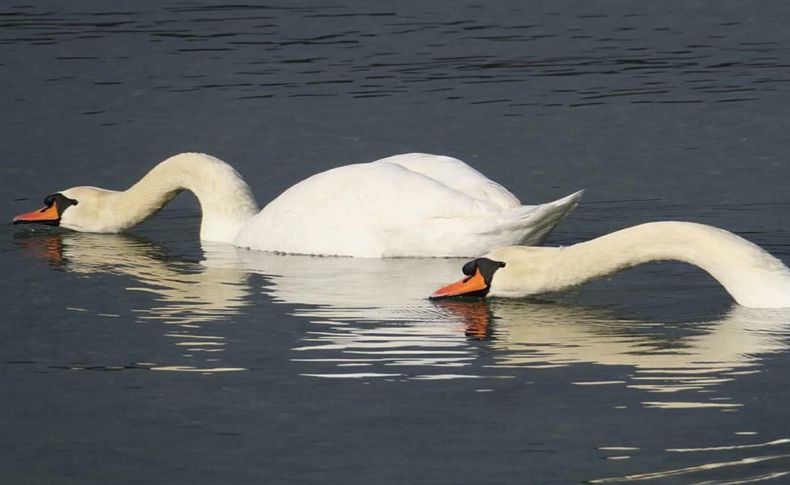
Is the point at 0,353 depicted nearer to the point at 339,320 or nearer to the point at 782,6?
the point at 339,320

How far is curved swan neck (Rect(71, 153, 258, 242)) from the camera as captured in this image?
13797 mm

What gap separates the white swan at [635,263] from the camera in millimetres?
10273

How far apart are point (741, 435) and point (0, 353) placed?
382 centimetres

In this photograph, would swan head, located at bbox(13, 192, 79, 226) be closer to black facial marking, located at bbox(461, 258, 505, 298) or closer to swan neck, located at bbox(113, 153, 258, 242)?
swan neck, located at bbox(113, 153, 258, 242)

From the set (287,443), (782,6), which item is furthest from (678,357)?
(782,6)

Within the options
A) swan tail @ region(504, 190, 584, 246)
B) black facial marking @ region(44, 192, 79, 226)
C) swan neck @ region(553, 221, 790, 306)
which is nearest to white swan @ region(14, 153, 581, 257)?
swan tail @ region(504, 190, 584, 246)

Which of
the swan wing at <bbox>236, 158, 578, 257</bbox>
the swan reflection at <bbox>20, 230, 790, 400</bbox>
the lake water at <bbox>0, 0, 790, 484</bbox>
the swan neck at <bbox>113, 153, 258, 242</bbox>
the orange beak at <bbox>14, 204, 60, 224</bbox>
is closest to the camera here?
the lake water at <bbox>0, 0, 790, 484</bbox>

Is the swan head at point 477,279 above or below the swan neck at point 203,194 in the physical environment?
below

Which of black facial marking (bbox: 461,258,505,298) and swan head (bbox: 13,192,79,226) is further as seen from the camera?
swan head (bbox: 13,192,79,226)

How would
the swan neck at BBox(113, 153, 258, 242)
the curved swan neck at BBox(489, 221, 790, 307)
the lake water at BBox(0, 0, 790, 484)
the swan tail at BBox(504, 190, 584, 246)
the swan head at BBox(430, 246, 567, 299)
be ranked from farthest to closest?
the swan neck at BBox(113, 153, 258, 242), the swan tail at BBox(504, 190, 584, 246), the swan head at BBox(430, 246, 567, 299), the curved swan neck at BBox(489, 221, 790, 307), the lake water at BBox(0, 0, 790, 484)

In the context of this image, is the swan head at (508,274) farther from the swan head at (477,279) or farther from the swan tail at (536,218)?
the swan tail at (536,218)

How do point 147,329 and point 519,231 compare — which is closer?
point 147,329

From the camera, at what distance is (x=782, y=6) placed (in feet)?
83.0

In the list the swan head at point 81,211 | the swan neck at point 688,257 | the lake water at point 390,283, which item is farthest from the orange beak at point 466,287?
the swan head at point 81,211
